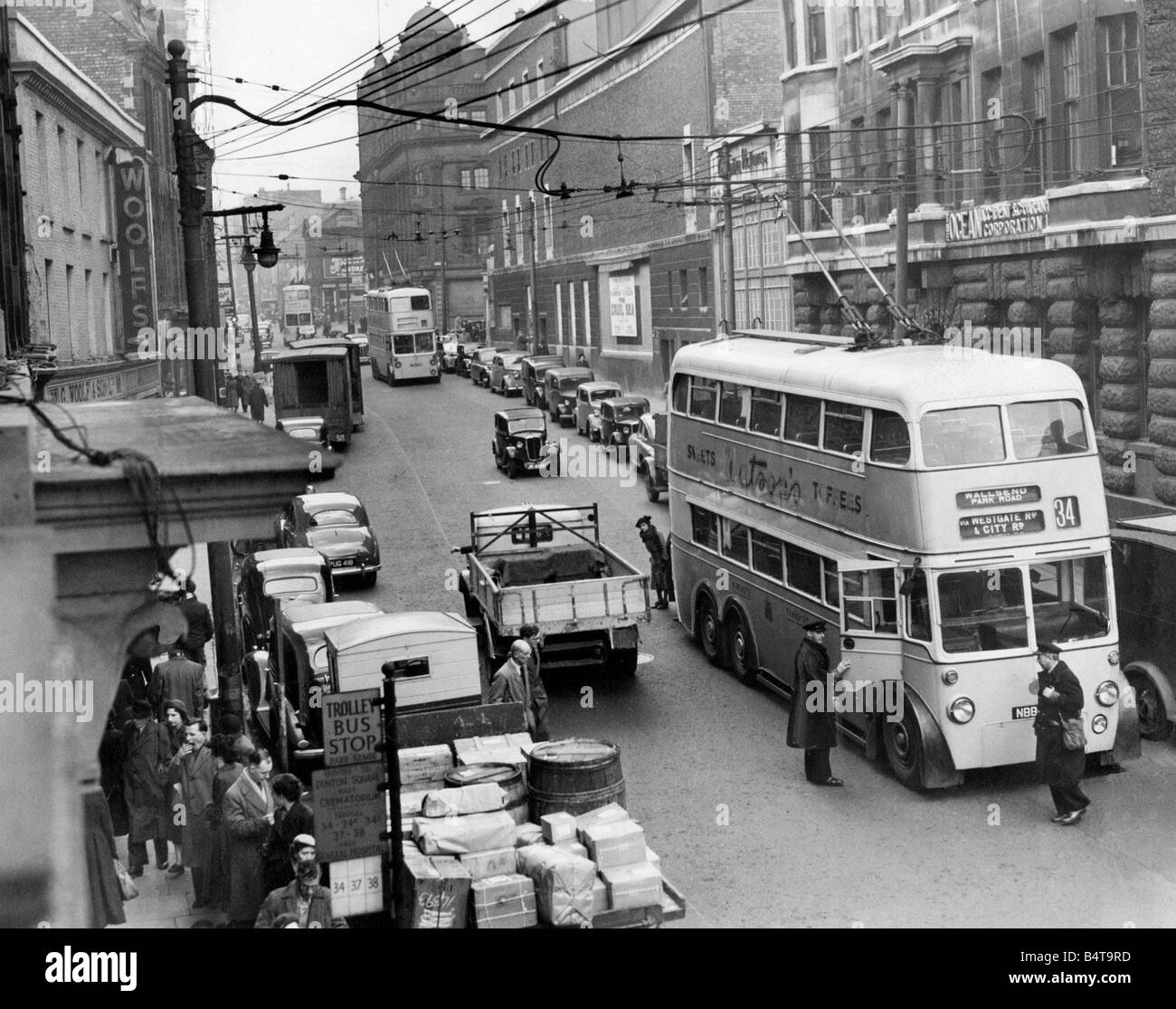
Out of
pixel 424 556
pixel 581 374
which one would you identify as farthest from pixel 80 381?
pixel 581 374

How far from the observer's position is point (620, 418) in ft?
140

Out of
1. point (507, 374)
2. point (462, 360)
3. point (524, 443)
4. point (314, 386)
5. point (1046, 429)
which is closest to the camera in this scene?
point (1046, 429)

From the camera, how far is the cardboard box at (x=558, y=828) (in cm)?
1059

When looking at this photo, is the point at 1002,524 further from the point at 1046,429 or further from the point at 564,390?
A: the point at 564,390

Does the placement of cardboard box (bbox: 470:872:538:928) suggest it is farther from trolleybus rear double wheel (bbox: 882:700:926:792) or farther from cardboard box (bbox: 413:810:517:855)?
trolleybus rear double wheel (bbox: 882:700:926:792)

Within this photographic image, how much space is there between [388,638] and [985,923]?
676cm

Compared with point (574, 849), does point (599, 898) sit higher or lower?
lower

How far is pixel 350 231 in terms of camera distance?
5143 inches

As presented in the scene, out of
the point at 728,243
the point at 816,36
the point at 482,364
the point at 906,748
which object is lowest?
the point at 906,748

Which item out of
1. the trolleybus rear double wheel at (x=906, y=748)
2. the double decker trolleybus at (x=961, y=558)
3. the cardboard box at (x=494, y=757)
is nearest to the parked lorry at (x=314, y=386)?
the double decker trolleybus at (x=961, y=558)

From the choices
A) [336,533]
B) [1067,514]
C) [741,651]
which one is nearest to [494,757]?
[1067,514]

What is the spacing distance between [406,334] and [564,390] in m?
16.9

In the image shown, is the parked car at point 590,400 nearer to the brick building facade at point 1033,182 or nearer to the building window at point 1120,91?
the brick building facade at point 1033,182

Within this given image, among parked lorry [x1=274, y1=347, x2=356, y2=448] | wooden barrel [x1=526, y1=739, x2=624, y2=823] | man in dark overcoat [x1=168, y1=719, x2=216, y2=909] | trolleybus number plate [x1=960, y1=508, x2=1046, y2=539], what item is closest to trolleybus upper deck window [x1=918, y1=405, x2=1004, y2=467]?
trolleybus number plate [x1=960, y1=508, x2=1046, y2=539]
